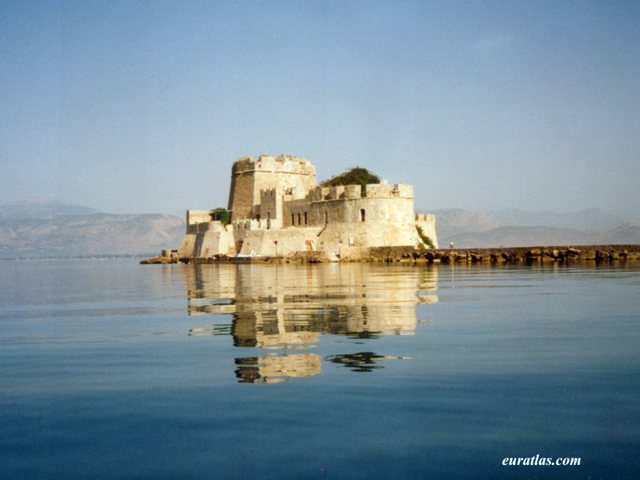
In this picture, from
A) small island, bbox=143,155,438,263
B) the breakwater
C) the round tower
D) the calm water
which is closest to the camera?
the calm water

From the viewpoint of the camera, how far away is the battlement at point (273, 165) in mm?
45562

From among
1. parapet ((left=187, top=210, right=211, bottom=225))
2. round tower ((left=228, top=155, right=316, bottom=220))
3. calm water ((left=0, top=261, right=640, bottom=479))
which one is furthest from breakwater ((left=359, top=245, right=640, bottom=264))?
calm water ((left=0, top=261, right=640, bottom=479))

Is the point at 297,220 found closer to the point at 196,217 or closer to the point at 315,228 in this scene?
the point at 315,228

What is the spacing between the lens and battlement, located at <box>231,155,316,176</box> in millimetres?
45562

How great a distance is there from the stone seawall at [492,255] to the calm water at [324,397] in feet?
79.2

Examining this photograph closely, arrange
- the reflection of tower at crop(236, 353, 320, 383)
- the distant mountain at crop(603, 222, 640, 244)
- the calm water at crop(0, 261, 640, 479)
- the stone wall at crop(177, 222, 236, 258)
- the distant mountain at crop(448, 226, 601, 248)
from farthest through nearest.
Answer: the distant mountain at crop(448, 226, 601, 248), the distant mountain at crop(603, 222, 640, 244), the stone wall at crop(177, 222, 236, 258), the reflection of tower at crop(236, 353, 320, 383), the calm water at crop(0, 261, 640, 479)

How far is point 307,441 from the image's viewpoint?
3.77 metres

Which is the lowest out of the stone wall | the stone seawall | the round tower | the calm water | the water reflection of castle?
the calm water

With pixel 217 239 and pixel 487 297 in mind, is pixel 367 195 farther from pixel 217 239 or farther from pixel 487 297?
pixel 487 297

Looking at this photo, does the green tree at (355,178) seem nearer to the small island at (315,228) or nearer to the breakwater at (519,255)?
the small island at (315,228)

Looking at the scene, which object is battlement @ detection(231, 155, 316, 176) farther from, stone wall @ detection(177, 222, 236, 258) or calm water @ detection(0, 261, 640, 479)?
calm water @ detection(0, 261, 640, 479)

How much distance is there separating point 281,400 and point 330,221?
36.2m

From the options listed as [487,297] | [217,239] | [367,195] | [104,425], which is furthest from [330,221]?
[104,425]

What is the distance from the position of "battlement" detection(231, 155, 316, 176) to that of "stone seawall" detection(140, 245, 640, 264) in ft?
24.9
